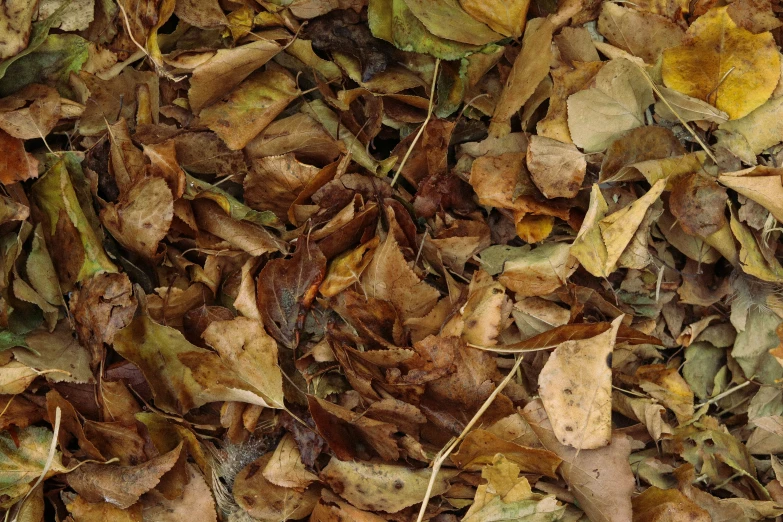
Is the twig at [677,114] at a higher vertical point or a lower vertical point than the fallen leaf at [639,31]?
lower

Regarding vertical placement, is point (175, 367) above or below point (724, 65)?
below

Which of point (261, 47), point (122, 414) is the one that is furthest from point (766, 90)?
point (122, 414)

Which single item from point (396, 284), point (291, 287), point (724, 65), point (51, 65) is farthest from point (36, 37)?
point (724, 65)

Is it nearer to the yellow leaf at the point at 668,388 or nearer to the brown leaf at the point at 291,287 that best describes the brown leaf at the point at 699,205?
the yellow leaf at the point at 668,388

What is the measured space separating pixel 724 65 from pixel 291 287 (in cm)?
67

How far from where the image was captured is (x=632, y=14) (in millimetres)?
1024

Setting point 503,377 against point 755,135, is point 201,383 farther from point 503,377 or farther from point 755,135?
point 755,135

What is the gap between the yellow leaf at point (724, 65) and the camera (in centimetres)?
98

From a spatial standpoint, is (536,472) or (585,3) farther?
(585,3)

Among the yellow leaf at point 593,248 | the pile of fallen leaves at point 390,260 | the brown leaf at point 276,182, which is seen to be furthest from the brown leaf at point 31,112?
the yellow leaf at point 593,248

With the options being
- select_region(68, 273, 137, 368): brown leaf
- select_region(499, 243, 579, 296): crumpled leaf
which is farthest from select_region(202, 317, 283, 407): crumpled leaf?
select_region(499, 243, 579, 296): crumpled leaf

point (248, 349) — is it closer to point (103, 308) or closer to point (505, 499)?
point (103, 308)

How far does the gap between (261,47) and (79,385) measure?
0.51 metres

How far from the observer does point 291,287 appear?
960mm
